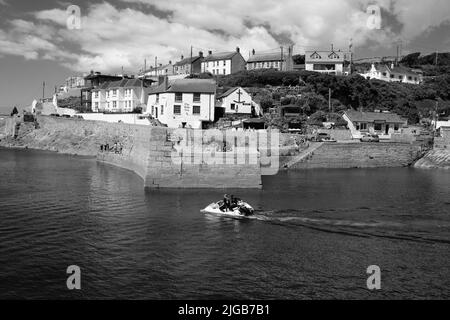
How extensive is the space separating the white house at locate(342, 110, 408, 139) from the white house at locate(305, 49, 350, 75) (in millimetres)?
32561

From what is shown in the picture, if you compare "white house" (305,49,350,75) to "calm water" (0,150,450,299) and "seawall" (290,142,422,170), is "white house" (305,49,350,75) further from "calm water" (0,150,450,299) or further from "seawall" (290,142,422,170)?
"calm water" (0,150,450,299)

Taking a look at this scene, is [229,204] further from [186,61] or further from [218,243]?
[186,61]

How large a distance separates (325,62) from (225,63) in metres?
25.4

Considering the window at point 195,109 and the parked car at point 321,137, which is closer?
the parked car at point 321,137

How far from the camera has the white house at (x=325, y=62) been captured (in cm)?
11300

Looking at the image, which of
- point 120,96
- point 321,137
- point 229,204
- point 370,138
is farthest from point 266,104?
point 229,204

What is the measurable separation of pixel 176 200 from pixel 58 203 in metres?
9.36

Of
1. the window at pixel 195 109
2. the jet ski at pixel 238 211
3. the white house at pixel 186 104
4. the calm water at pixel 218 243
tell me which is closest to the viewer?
the calm water at pixel 218 243

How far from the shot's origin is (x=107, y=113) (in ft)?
279

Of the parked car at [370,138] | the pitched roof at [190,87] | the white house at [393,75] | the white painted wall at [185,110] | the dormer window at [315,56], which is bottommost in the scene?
the parked car at [370,138]

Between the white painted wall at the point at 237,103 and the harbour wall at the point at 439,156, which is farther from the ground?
the white painted wall at the point at 237,103

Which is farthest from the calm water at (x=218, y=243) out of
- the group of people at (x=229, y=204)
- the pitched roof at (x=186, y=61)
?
the pitched roof at (x=186, y=61)

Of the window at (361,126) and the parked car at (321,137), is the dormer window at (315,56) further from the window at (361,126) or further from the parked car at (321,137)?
the parked car at (321,137)

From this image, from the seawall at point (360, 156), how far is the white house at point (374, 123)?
8.84m
